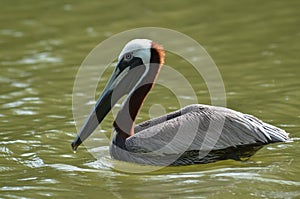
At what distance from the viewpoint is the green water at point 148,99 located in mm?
5555

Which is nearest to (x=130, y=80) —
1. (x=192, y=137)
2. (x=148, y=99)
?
(x=192, y=137)

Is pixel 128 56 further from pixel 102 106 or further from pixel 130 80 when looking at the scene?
pixel 102 106

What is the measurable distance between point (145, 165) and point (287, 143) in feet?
4.23

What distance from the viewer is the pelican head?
245 inches

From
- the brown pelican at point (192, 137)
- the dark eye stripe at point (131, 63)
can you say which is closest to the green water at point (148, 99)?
the brown pelican at point (192, 137)

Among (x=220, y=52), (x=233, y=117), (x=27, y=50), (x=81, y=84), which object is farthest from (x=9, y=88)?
(x=233, y=117)

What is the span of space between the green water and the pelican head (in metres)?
0.38

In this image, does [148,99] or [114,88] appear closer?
[114,88]

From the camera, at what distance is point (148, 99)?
7.92m

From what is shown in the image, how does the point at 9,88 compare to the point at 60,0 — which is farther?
the point at 60,0

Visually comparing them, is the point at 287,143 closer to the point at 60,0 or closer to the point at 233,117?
the point at 233,117

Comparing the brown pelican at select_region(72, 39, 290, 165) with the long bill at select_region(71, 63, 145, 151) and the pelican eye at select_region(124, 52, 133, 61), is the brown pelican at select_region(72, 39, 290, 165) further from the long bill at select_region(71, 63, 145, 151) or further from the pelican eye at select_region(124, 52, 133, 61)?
the long bill at select_region(71, 63, 145, 151)

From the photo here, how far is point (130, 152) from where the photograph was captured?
601 centimetres

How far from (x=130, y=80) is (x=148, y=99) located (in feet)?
5.34
